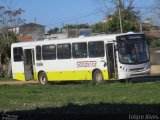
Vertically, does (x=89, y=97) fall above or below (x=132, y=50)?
below

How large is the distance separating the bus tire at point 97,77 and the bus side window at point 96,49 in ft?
3.46

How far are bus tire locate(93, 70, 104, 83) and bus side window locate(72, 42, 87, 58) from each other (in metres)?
1.33

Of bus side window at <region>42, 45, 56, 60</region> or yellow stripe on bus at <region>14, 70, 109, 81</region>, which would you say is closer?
yellow stripe on bus at <region>14, 70, 109, 81</region>

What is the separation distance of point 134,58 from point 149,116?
20.3 meters

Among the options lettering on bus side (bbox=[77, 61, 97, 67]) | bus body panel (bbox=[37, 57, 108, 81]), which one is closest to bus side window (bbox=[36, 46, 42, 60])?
bus body panel (bbox=[37, 57, 108, 81])

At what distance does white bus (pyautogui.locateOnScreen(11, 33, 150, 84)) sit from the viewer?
31.4 m

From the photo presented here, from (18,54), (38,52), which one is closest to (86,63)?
(38,52)

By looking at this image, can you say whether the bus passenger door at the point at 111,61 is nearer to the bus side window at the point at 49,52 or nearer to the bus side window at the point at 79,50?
the bus side window at the point at 79,50

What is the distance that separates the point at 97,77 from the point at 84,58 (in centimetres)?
149

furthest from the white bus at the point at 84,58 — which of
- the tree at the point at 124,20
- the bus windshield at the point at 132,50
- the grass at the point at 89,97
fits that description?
the tree at the point at 124,20

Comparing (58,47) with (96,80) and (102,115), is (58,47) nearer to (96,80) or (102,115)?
(96,80)

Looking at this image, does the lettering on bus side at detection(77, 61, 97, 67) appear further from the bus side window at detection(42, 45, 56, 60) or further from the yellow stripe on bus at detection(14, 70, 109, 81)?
the bus side window at detection(42, 45, 56, 60)

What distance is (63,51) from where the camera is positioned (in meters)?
35.2

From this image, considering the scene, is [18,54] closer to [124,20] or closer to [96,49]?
[96,49]
